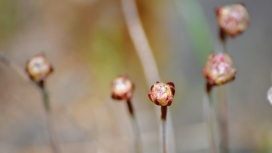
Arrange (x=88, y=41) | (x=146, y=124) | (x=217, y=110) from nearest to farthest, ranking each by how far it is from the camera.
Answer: (x=217, y=110) < (x=146, y=124) < (x=88, y=41)

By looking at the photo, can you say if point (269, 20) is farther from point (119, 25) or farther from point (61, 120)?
point (61, 120)

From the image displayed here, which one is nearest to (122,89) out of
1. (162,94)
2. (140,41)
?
(162,94)

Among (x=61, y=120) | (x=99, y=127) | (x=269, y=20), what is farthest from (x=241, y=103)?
(x=61, y=120)

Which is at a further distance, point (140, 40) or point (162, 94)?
point (140, 40)

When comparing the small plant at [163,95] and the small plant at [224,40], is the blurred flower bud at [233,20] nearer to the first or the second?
the small plant at [224,40]

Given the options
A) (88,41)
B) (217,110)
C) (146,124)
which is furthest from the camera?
(88,41)

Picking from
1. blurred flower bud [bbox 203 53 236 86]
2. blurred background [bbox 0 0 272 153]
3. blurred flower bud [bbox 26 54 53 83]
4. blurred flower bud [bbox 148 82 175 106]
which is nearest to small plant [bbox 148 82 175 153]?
blurred flower bud [bbox 148 82 175 106]

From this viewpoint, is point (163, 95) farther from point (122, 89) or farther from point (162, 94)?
point (122, 89)
